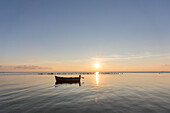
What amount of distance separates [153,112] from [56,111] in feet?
40.2

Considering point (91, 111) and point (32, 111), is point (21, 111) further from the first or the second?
point (91, 111)

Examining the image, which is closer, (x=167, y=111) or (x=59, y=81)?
(x=167, y=111)

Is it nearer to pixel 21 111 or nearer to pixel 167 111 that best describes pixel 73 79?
pixel 21 111

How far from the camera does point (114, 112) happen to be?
1376 centimetres

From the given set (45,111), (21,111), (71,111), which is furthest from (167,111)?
(21,111)

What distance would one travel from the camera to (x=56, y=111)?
549 inches

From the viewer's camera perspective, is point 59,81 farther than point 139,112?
Yes

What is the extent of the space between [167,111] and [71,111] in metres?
12.4

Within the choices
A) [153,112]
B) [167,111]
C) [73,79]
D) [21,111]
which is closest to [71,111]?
[21,111]

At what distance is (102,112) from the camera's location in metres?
13.7

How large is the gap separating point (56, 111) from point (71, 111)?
75.1 inches

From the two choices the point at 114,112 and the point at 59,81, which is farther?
the point at 59,81

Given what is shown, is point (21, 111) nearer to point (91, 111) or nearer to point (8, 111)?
point (8, 111)

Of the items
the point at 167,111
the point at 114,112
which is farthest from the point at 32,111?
the point at 167,111
